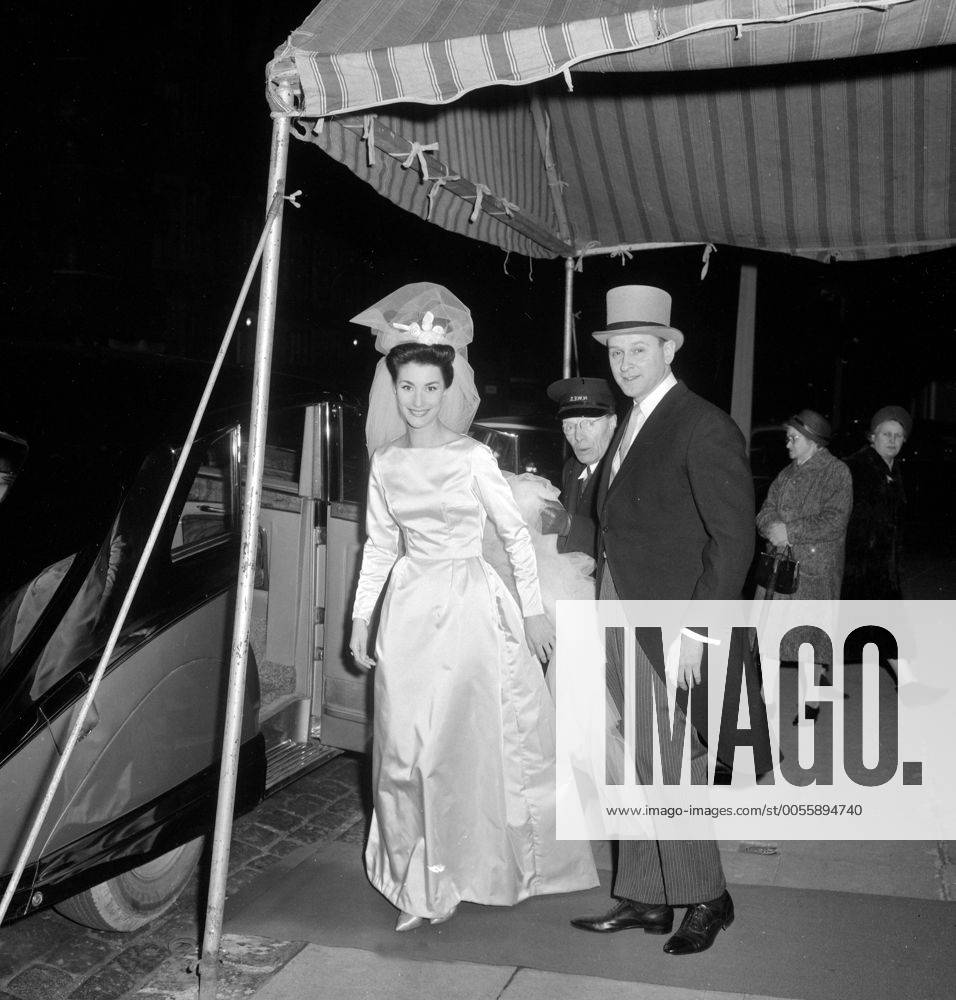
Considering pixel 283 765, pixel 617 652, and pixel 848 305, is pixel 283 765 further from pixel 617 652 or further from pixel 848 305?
pixel 848 305

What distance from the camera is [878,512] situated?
6.00 m

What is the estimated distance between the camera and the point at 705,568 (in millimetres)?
3035

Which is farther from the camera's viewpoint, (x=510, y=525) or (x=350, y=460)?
(x=350, y=460)

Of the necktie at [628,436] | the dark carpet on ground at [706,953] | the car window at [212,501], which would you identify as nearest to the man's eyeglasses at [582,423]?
the necktie at [628,436]

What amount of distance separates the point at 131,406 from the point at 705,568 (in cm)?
202

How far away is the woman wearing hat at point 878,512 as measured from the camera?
5961 mm

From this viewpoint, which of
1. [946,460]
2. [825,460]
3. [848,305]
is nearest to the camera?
[825,460]

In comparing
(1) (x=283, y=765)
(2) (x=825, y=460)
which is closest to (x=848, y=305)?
(2) (x=825, y=460)

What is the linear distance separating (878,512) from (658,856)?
352 cm

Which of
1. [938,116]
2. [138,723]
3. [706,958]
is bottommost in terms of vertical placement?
[706,958]

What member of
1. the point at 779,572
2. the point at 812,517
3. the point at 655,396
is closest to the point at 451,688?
the point at 655,396

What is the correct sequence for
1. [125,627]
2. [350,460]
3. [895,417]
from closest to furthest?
1. [125,627]
2. [350,460]
3. [895,417]

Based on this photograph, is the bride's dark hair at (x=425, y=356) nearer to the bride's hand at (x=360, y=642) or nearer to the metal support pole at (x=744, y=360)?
the bride's hand at (x=360, y=642)

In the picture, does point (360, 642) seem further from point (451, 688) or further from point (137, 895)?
point (137, 895)
